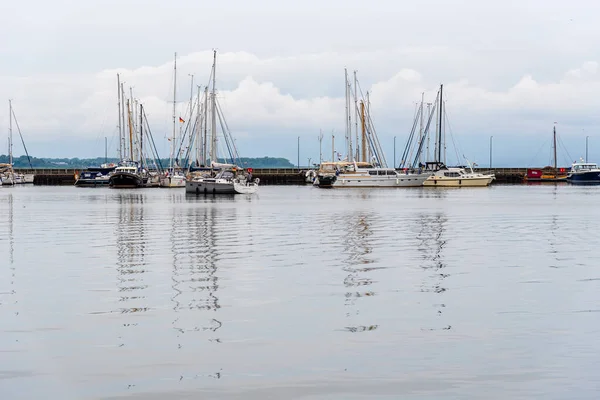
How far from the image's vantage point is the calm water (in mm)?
13078

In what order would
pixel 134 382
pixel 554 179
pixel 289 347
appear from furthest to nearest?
pixel 554 179 < pixel 289 347 < pixel 134 382

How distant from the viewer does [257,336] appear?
16.4 meters

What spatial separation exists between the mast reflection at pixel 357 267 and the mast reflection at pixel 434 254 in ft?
5.28

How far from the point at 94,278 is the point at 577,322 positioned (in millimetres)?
13383

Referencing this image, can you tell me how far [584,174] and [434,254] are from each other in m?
136

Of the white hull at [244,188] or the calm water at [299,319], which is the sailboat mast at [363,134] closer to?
the white hull at [244,188]

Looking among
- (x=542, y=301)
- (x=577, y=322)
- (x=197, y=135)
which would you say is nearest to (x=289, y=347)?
(x=577, y=322)

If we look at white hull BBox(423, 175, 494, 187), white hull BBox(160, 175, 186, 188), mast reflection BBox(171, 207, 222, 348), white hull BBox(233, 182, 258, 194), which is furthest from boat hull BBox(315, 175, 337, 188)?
mast reflection BBox(171, 207, 222, 348)

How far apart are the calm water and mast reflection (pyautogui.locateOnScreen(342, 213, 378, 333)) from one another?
0.11 meters

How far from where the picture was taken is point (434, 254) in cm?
3209

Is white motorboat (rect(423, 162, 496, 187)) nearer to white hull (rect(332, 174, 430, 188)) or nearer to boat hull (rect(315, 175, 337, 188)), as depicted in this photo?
white hull (rect(332, 174, 430, 188))

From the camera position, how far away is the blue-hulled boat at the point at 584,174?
522 ft

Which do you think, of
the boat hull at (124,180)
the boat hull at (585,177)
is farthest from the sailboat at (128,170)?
the boat hull at (585,177)

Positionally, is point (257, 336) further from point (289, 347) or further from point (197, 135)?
point (197, 135)
